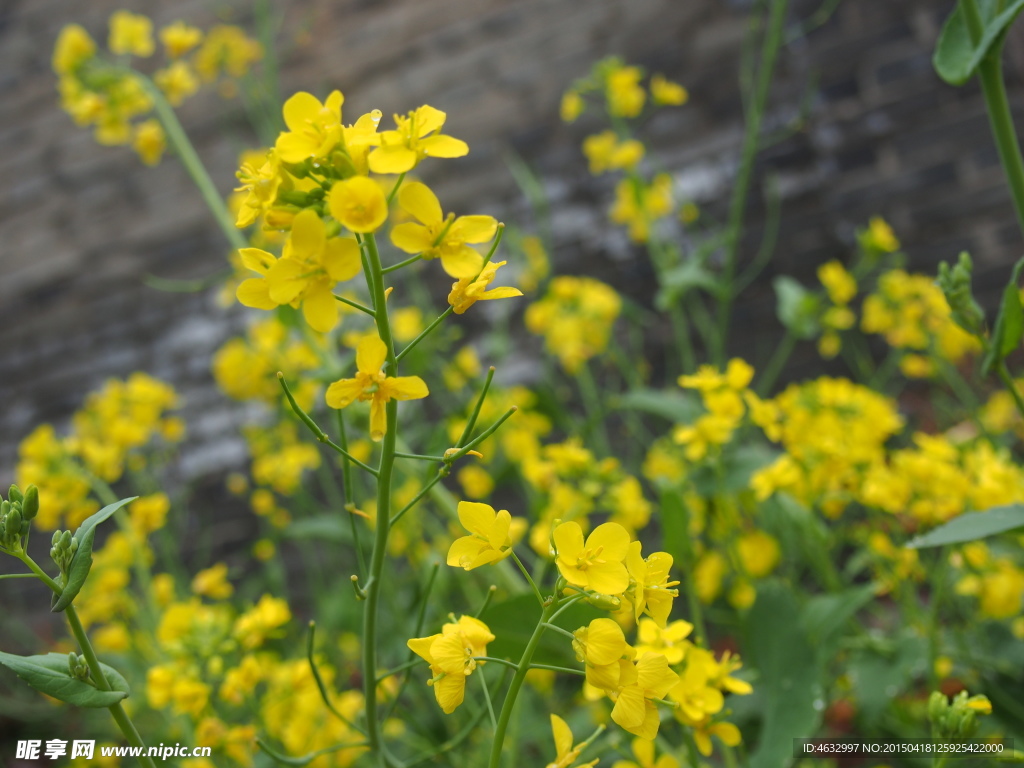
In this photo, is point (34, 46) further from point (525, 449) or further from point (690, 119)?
point (525, 449)

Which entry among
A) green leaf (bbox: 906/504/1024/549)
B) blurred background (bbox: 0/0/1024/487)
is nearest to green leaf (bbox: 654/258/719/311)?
blurred background (bbox: 0/0/1024/487)

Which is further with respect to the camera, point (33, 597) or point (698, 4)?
point (33, 597)

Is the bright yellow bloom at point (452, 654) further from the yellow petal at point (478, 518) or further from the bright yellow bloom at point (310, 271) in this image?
the bright yellow bloom at point (310, 271)

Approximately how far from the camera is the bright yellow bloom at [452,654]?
0.39m

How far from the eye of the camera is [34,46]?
2.86 m

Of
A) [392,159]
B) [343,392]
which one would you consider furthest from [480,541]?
[392,159]

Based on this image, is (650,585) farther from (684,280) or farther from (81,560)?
(684,280)

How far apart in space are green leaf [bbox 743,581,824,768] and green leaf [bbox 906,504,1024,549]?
151 mm

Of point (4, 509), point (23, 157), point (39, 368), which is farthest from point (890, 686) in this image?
point (23, 157)

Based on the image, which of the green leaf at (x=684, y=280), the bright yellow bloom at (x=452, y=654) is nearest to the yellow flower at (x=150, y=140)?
the green leaf at (x=684, y=280)

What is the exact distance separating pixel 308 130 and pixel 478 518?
24 cm

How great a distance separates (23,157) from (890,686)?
3.50 meters

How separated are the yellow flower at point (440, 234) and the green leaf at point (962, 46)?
0.48m

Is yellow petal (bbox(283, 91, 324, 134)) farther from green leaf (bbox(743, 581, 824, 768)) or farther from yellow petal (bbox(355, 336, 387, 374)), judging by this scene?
green leaf (bbox(743, 581, 824, 768))
